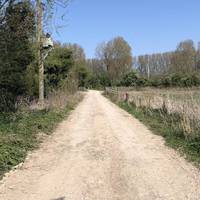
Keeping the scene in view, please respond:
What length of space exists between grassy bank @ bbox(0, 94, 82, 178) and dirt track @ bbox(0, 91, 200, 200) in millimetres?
333

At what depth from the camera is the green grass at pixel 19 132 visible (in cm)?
859

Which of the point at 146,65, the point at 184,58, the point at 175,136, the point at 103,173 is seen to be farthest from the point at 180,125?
the point at 146,65

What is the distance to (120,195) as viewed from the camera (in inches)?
239

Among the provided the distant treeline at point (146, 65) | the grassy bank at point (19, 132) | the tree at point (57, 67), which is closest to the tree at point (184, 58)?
the distant treeline at point (146, 65)

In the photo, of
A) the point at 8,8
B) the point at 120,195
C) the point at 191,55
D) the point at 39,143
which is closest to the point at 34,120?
the point at 39,143

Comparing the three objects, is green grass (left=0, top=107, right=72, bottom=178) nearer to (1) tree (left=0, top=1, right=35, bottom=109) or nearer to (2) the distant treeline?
(1) tree (left=0, top=1, right=35, bottom=109)

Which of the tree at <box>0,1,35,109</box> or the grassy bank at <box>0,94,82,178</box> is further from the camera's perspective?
the tree at <box>0,1,35,109</box>

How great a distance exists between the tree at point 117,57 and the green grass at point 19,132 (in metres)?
91.6

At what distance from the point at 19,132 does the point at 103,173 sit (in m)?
4.99

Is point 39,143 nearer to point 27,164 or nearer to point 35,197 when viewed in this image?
point 27,164

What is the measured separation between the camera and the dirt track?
618cm

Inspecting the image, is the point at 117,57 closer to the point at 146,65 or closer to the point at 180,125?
the point at 146,65

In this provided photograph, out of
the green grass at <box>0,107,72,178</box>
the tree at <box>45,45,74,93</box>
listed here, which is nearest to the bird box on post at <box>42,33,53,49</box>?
→ the green grass at <box>0,107,72,178</box>

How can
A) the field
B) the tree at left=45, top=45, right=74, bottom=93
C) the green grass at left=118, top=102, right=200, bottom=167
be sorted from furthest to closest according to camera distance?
1. the tree at left=45, top=45, right=74, bottom=93
2. the field
3. the green grass at left=118, top=102, right=200, bottom=167
